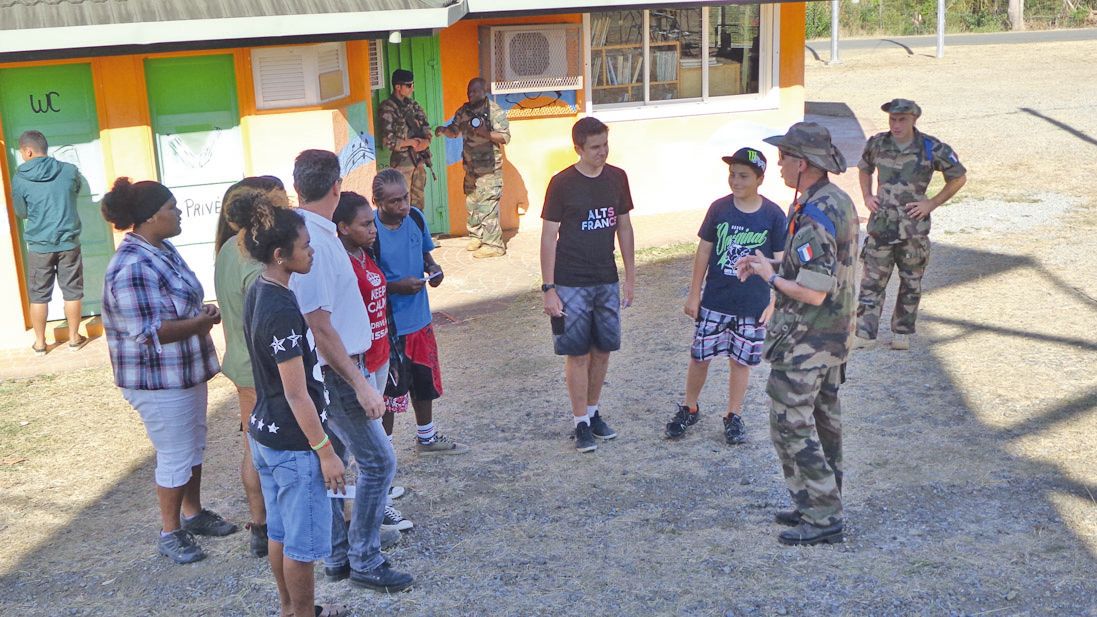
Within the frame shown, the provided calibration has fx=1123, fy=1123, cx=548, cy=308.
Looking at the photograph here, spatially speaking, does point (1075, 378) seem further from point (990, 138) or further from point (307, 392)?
point (990, 138)

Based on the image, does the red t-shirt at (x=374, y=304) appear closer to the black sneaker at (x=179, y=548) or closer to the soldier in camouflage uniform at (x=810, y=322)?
the black sneaker at (x=179, y=548)

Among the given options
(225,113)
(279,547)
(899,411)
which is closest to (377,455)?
(279,547)

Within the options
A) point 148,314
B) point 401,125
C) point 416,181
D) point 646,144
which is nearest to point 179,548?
point 148,314

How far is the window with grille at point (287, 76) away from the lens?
29.6 feet

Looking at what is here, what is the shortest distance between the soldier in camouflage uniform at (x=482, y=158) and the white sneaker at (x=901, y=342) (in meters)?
4.41

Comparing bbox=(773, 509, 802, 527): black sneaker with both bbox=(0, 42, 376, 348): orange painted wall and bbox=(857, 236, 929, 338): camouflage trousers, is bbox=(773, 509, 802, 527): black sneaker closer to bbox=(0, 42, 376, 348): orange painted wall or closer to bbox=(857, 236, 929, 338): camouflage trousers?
bbox=(857, 236, 929, 338): camouflage trousers

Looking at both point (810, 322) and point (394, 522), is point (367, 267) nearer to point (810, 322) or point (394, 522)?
point (394, 522)

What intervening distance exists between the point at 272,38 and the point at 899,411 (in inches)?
207

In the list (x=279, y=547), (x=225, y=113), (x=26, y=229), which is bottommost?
(x=279, y=547)

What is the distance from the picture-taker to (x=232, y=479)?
6.12 meters

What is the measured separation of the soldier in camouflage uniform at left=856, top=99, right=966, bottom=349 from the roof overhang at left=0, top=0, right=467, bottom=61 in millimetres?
3418

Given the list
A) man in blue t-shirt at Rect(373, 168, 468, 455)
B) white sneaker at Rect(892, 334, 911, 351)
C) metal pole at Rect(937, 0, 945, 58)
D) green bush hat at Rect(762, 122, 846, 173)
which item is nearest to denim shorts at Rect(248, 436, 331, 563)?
man in blue t-shirt at Rect(373, 168, 468, 455)

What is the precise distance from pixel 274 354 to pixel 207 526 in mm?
1919

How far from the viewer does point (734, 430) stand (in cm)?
628
